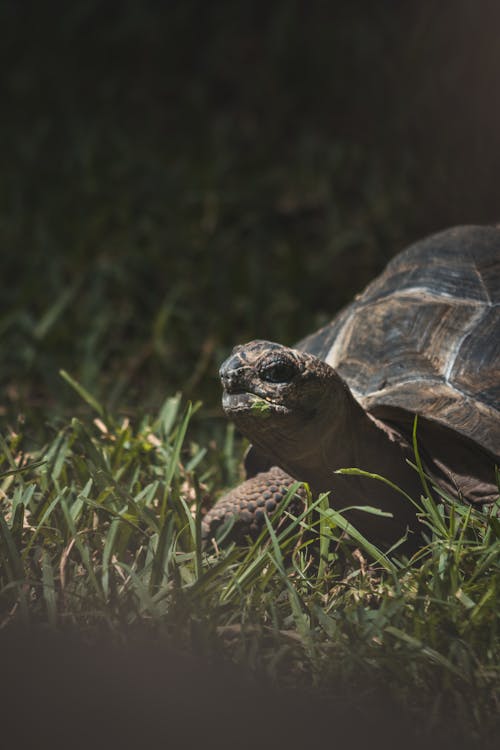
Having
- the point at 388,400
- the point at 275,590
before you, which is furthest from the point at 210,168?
the point at 275,590

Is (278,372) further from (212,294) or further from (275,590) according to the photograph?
(212,294)

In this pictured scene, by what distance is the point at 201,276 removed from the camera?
482 cm

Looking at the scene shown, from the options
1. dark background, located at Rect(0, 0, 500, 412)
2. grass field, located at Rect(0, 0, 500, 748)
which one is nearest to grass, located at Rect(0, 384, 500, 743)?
grass field, located at Rect(0, 0, 500, 748)

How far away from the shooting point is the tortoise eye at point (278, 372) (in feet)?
7.48

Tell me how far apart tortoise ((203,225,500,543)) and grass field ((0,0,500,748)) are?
4.9 inches

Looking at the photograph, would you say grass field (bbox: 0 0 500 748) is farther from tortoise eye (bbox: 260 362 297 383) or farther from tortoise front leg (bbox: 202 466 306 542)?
tortoise eye (bbox: 260 362 297 383)

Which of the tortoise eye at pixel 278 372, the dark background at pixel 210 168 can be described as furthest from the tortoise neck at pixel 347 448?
the dark background at pixel 210 168

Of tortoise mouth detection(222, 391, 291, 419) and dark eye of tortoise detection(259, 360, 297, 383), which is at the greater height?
dark eye of tortoise detection(259, 360, 297, 383)

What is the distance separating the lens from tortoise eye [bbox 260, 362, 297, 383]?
2.28 metres

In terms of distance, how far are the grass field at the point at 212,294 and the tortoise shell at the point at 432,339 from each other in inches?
11.6

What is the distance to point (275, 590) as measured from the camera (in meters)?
2.15

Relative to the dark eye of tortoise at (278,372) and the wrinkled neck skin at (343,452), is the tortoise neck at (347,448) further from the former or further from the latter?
the dark eye of tortoise at (278,372)

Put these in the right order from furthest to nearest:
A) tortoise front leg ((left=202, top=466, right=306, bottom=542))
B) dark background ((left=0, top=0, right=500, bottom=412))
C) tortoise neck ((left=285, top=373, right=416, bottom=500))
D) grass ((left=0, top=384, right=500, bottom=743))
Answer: dark background ((left=0, top=0, right=500, bottom=412))
tortoise front leg ((left=202, top=466, right=306, bottom=542))
tortoise neck ((left=285, top=373, right=416, bottom=500))
grass ((left=0, top=384, right=500, bottom=743))

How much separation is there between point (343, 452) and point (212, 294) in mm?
2345
